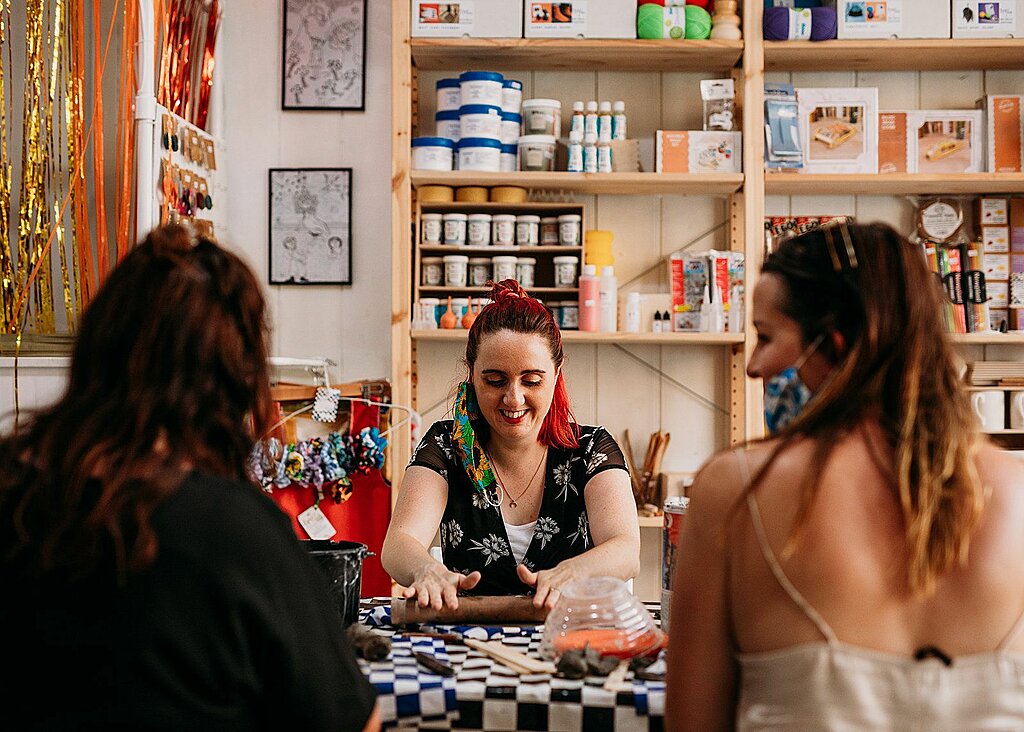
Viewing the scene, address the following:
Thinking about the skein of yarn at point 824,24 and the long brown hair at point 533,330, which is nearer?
the long brown hair at point 533,330

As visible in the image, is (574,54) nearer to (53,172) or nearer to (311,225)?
(311,225)

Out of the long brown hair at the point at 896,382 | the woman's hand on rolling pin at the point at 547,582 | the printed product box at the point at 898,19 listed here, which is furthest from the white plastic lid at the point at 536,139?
the long brown hair at the point at 896,382

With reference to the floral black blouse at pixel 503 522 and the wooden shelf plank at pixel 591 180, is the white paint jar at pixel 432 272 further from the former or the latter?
the floral black blouse at pixel 503 522

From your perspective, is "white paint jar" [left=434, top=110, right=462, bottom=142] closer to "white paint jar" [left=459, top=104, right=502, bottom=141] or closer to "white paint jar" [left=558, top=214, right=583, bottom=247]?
"white paint jar" [left=459, top=104, right=502, bottom=141]

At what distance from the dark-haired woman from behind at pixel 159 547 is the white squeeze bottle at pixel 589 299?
80.8 inches

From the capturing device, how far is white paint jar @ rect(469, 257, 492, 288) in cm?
321

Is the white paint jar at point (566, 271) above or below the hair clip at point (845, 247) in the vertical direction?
above

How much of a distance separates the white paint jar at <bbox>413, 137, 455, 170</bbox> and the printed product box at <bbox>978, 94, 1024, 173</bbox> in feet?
5.50

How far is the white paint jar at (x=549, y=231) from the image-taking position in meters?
3.24

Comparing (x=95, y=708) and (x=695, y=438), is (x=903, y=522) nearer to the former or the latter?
(x=95, y=708)

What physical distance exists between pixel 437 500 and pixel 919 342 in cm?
130

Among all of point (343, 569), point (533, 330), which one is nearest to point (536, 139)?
point (533, 330)

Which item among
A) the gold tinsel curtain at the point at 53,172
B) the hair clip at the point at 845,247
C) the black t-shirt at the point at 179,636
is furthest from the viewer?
the gold tinsel curtain at the point at 53,172

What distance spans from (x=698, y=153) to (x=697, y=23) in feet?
1.28
